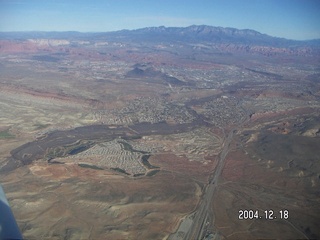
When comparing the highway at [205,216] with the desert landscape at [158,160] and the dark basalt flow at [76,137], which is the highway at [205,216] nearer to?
the desert landscape at [158,160]

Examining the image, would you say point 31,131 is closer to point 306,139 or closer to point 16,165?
point 16,165

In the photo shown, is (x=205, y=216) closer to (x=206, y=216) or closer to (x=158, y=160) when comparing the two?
(x=206, y=216)

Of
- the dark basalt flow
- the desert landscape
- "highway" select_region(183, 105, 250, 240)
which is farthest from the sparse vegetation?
"highway" select_region(183, 105, 250, 240)

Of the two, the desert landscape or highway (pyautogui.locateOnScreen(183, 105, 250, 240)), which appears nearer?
highway (pyautogui.locateOnScreen(183, 105, 250, 240))

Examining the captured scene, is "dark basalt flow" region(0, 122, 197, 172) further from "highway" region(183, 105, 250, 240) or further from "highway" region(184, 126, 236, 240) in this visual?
"highway" region(184, 126, 236, 240)

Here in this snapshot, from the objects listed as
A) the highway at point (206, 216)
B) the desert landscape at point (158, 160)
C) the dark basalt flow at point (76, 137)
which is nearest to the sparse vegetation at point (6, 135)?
the desert landscape at point (158, 160)

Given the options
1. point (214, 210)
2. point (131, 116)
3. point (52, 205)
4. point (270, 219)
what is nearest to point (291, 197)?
point (270, 219)

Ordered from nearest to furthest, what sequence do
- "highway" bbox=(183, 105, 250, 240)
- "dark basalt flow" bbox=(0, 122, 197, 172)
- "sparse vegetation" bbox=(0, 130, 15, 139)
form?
"highway" bbox=(183, 105, 250, 240), "dark basalt flow" bbox=(0, 122, 197, 172), "sparse vegetation" bbox=(0, 130, 15, 139)

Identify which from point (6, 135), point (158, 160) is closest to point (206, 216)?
point (158, 160)
